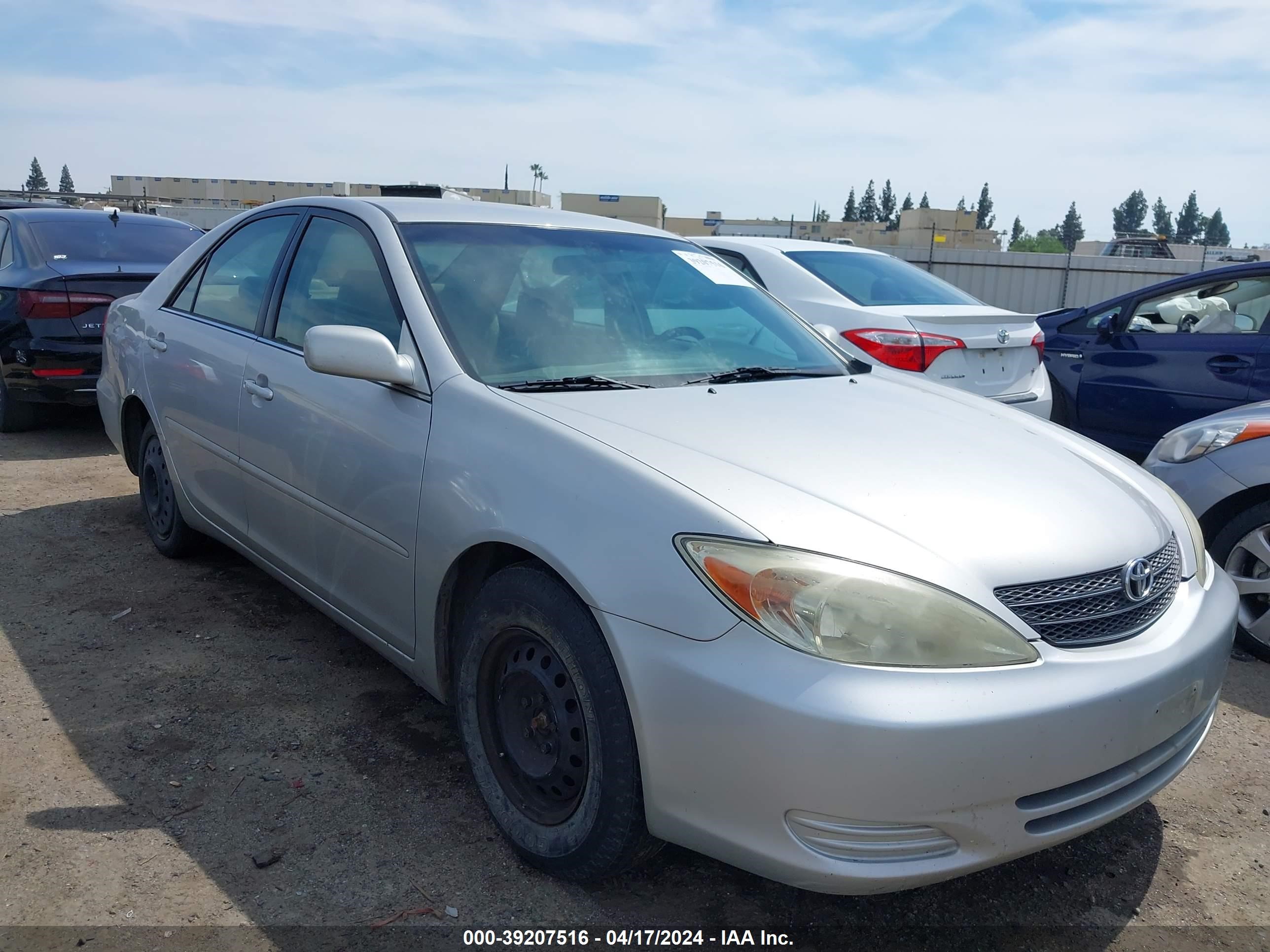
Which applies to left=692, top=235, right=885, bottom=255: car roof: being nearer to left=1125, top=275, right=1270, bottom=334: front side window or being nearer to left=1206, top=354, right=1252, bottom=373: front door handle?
left=1125, top=275, right=1270, bottom=334: front side window

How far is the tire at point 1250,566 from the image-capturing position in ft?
13.4

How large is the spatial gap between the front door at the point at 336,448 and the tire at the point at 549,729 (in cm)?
34

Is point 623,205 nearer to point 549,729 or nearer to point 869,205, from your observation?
point 549,729

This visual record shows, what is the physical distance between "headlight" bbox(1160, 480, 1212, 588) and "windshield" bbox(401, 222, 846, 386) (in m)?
1.10

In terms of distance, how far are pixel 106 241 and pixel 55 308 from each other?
2.81 feet

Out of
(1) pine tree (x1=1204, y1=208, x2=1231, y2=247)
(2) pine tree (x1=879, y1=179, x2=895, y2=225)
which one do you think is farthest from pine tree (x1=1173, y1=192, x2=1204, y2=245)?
(2) pine tree (x1=879, y1=179, x2=895, y2=225)

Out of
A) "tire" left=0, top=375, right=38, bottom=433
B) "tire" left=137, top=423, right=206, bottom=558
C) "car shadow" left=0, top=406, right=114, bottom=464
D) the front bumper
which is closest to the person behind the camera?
the front bumper

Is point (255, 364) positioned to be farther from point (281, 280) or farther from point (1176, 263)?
point (1176, 263)

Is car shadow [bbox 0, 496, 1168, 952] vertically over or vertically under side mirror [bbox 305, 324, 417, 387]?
under

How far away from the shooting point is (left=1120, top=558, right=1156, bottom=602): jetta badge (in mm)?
2324

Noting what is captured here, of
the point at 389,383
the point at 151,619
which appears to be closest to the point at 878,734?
the point at 389,383

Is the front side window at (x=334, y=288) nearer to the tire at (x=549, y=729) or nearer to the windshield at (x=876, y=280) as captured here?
the tire at (x=549, y=729)

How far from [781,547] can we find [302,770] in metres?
1.71

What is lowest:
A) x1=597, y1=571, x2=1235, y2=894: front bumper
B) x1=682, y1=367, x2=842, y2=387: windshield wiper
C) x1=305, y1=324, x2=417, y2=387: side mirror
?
x1=597, y1=571, x2=1235, y2=894: front bumper
